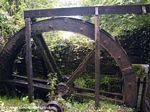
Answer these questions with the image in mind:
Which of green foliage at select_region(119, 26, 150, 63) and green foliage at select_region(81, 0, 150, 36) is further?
green foliage at select_region(81, 0, 150, 36)

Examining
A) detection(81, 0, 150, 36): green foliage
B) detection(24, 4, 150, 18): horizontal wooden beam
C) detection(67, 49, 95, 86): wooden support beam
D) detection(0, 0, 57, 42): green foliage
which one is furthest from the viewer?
detection(0, 0, 57, 42): green foliage

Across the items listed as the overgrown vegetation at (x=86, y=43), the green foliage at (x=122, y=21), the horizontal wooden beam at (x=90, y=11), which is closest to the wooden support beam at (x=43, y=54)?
the overgrown vegetation at (x=86, y=43)

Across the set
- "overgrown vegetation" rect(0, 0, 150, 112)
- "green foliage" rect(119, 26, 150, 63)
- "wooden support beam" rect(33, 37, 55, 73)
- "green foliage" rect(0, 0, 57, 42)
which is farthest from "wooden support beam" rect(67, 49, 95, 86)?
"green foliage" rect(0, 0, 57, 42)

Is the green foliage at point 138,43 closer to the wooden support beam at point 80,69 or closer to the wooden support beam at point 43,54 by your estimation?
the wooden support beam at point 80,69

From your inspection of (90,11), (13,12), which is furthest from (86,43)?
(13,12)

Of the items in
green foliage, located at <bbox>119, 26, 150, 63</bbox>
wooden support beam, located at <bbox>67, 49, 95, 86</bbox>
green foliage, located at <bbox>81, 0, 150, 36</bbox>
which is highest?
green foliage, located at <bbox>81, 0, 150, 36</bbox>

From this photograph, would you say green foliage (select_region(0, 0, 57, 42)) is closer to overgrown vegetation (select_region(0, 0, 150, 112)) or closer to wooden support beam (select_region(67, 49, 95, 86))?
overgrown vegetation (select_region(0, 0, 150, 112))

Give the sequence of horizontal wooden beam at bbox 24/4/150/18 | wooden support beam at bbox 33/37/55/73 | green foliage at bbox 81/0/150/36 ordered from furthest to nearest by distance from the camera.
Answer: green foliage at bbox 81/0/150/36
wooden support beam at bbox 33/37/55/73
horizontal wooden beam at bbox 24/4/150/18

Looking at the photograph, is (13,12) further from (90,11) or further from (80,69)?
(90,11)

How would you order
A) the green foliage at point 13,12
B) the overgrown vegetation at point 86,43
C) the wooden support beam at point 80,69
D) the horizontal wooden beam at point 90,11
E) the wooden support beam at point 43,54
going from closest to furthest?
the horizontal wooden beam at point 90,11 → the wooden support beam at point 80,69 → the wooden support beam at point 43,54 → the overgrown vegetation at point 86,43 → the green foliage at point 13,12

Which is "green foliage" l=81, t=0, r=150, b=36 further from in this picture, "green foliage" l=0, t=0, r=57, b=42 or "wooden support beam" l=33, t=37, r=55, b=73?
"green foliage" l=0, t=0, r=57, b=42

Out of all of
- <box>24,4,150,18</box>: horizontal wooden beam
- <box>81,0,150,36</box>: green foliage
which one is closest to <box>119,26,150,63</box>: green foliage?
<box>81,0,150,36</box>: green foliage

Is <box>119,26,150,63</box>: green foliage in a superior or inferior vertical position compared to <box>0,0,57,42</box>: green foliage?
inferior

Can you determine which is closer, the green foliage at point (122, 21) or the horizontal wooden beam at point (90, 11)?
the horizontal wooden beam at point (90, 11)
